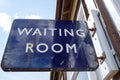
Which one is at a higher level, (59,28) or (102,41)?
(59,28)

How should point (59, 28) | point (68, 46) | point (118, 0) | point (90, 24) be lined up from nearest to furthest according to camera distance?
point (68, 46), point (118, 0), point (59, 28), point (90, 24)

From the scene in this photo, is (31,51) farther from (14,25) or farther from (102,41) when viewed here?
(102,41)

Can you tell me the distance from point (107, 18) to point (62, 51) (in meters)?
0.52

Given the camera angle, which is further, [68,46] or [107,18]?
[107,18]

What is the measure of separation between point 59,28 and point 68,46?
0.28 meters

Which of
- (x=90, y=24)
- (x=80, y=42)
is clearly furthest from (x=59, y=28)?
(x=90, y=24)

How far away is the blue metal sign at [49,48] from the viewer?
1094 mm

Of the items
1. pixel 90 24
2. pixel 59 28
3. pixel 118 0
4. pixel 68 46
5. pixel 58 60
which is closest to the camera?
pixel 58 60

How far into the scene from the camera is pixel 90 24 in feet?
5.37

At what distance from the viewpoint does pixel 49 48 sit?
122cm

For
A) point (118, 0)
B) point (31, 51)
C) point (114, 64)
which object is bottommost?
point (114, 64)

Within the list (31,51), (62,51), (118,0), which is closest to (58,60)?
(62,51)

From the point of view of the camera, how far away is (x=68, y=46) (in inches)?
48.4

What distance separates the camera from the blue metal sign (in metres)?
1.09
